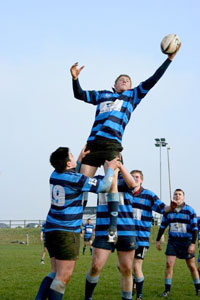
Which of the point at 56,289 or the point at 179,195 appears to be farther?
the point at 179,195

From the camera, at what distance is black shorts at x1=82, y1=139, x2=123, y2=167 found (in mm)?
7562

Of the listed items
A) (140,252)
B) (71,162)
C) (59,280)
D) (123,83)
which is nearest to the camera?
(59,280)

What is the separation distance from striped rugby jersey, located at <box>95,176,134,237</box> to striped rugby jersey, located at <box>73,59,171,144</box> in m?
Answer: 0.94

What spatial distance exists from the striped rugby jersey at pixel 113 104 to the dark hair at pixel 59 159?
0.85 m

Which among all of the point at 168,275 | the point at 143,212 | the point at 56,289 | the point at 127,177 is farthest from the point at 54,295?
the point at 168,275

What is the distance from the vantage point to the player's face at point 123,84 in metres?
8.09

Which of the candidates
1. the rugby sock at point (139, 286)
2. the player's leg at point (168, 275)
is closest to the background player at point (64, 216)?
the rugby sock at point (139, 286)

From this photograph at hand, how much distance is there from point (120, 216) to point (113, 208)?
25.4 inches

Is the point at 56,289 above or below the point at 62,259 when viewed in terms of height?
below

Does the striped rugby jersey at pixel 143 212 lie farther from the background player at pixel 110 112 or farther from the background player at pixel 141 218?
the background player at pixel 110 112

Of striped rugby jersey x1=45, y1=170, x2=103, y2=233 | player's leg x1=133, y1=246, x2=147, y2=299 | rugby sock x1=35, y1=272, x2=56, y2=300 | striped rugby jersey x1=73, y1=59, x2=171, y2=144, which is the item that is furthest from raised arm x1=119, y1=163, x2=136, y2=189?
player's leg x1=133, y1=246, x2=147, y2=299

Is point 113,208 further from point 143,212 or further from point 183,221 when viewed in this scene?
point 183,221

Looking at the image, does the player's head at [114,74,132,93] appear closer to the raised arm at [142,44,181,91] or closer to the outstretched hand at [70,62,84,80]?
the raised arm at [142,44,181,91]

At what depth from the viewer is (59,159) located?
273 inches
